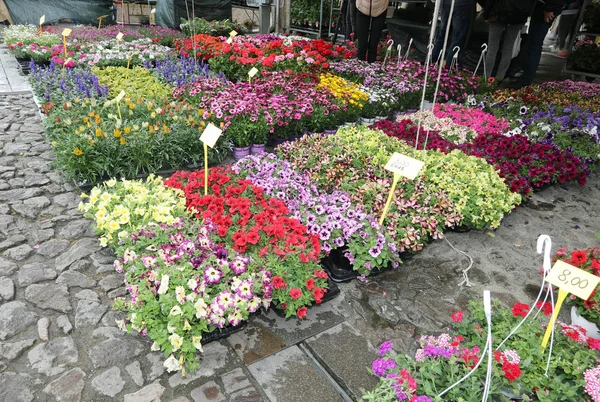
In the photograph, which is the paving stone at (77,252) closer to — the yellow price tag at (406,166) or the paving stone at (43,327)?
the paving stone at (43,327)

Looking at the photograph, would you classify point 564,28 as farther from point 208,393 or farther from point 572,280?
point 208,393

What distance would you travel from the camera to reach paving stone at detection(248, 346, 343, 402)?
7.16 ft

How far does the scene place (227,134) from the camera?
15.4 feet

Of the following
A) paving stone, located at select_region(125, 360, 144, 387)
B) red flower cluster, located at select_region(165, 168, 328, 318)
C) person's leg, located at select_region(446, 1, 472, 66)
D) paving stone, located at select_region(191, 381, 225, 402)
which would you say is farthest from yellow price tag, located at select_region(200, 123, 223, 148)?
person's leg, located at select_region(446, 1, 472, 66)

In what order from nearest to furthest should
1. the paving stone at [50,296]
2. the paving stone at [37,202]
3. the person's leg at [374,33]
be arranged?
the paving stone at [50,296] < the paving stone at [37,202] < the person's leg at [374,33]

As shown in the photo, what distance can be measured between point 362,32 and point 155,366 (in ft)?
22.9

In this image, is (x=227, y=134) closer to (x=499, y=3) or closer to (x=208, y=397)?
(x=208, y=397)

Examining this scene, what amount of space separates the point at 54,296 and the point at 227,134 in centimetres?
255

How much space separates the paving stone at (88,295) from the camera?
8.91 feet

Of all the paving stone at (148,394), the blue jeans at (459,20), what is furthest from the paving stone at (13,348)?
the blue jeans at (459,20)

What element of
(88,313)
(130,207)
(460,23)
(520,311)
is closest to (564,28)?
(460,23)

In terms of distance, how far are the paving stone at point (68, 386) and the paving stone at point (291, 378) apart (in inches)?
35.5

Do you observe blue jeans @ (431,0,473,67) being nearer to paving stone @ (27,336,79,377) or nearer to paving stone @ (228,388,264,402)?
paving stone @ (228,388,264,402)

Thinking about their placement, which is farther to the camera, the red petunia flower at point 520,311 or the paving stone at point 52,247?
the paving stone at point 52,247
